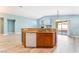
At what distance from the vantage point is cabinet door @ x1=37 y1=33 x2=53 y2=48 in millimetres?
7121

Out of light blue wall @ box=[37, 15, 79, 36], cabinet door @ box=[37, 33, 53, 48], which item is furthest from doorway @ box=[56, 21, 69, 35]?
cabinet door @ box=[37, 33, 53, 48]

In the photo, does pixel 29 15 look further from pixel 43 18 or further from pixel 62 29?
pixel 62 29

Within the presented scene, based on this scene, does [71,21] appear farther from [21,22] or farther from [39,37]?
[21,22]

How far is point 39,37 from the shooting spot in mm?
7164

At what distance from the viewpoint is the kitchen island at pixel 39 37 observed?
7.12 m

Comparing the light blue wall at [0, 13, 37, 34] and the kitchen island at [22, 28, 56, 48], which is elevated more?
the light blue wall at [0, 13, 37, 34]

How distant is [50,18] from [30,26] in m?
1.07

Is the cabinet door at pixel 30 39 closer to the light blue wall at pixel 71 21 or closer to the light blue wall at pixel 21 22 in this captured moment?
the light blue wall at pixel 21 22

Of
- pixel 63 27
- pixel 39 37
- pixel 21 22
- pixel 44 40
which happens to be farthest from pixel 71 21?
pixel 21 22

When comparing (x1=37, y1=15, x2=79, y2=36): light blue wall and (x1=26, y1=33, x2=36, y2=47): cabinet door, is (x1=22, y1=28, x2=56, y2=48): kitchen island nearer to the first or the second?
(x1=26, y1=33, x2=36, y2=47): cabinet door

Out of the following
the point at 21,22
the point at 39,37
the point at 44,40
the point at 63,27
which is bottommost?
the point at 44,40

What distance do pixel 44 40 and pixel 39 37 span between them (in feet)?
0.96

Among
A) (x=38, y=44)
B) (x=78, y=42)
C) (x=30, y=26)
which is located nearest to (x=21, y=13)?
(x=30, y=26)
